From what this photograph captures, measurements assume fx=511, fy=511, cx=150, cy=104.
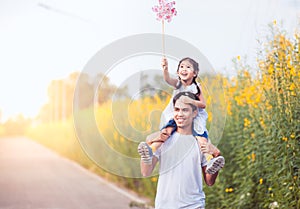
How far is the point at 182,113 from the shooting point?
10.2 feet

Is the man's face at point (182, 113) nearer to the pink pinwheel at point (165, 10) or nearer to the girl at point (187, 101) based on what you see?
the girl at point (187, 101)

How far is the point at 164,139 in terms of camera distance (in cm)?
313

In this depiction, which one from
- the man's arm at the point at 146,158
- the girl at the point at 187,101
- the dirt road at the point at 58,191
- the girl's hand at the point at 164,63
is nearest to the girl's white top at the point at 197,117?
the girl at the point at 187,101

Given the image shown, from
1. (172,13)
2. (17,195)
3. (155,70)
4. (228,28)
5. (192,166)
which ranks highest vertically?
(228,28)

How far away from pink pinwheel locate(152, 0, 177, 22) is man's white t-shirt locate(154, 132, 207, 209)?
0.73 m

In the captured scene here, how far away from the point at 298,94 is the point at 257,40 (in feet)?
2.51

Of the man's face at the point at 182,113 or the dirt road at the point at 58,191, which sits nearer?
the man's face at the point at 182,113

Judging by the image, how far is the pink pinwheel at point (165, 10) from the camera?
317 cm

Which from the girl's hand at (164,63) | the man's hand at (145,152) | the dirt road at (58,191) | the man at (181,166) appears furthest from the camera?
the dirt road at (58,191)

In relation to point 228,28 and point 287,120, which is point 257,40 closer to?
point 287,120

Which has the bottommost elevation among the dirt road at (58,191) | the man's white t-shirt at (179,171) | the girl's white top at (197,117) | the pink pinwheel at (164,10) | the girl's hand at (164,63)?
the dirt road at (58,191)

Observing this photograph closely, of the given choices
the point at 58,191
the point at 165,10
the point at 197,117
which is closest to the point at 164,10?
the point at 165,10

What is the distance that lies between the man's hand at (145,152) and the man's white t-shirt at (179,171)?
17 centimetres

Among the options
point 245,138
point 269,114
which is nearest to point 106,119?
point 245,138
